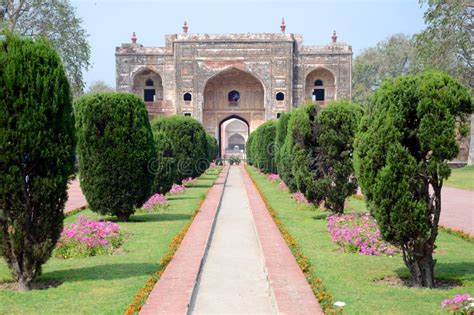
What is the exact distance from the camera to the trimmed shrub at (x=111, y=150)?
11031mm

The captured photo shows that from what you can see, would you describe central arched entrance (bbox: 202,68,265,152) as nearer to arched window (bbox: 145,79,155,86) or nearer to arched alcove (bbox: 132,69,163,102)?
arched alcove (bbox: 132,69,163,102)

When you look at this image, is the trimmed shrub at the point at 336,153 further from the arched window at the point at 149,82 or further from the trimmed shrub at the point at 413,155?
the arched window at the point at 149,82

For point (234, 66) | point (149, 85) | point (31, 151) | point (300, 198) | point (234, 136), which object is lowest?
point (300, 198)

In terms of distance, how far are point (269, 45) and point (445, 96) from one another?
3647 cm

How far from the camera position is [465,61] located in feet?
94.4

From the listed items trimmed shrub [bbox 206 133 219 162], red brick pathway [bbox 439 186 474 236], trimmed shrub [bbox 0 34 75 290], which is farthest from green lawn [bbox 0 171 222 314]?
trimmed shrub [bbox 206 133 219 162]

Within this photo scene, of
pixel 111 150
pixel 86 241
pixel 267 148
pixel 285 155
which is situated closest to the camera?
pixel 86 241

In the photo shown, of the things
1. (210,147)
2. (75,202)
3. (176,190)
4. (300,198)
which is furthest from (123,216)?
(210,147)

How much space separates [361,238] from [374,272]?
1467 mm

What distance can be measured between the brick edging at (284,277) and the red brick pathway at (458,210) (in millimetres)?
3237

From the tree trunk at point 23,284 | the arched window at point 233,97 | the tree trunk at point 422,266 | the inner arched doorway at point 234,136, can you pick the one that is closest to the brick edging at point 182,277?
the tree trunk at point 23,284

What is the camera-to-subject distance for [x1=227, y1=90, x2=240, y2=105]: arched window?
45.2m

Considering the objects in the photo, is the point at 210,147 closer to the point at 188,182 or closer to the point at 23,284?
the point at 188,182

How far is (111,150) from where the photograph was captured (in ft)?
36.4
